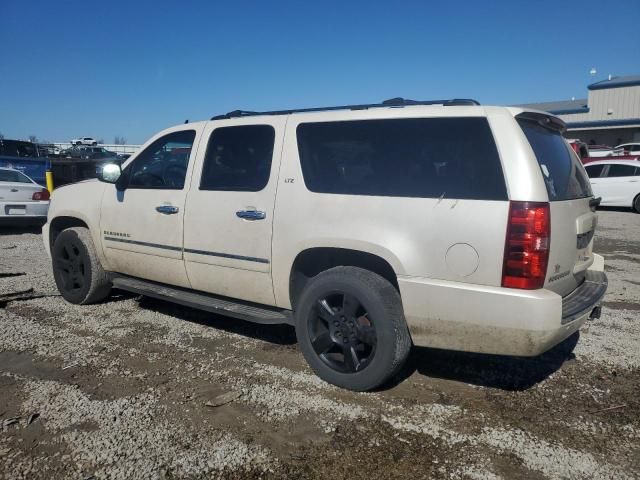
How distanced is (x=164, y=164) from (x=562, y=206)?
340cm

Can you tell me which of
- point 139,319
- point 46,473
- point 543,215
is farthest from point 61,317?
point 543,215

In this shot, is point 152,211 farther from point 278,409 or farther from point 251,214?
point 278,409

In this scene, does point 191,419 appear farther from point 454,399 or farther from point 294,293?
point 454,399

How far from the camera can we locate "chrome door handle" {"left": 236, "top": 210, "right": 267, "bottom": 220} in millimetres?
3996

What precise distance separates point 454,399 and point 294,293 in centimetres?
134

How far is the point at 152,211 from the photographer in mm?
4777

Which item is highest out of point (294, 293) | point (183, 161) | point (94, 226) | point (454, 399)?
point (183, 161)

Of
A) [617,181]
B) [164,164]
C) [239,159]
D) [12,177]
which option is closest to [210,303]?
[239,159]

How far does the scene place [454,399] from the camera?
3576mm

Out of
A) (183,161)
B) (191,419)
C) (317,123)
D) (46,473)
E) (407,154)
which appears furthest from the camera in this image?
(183,161)

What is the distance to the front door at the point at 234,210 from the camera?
13.3 feet

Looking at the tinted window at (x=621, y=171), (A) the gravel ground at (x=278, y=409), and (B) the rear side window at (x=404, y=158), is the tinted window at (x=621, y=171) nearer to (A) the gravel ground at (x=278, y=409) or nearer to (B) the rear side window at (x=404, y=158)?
(A) the gravel ground at (x=278, y=409)

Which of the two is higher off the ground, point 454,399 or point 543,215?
point 543,215

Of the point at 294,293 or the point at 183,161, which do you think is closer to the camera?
the point at 294,293
